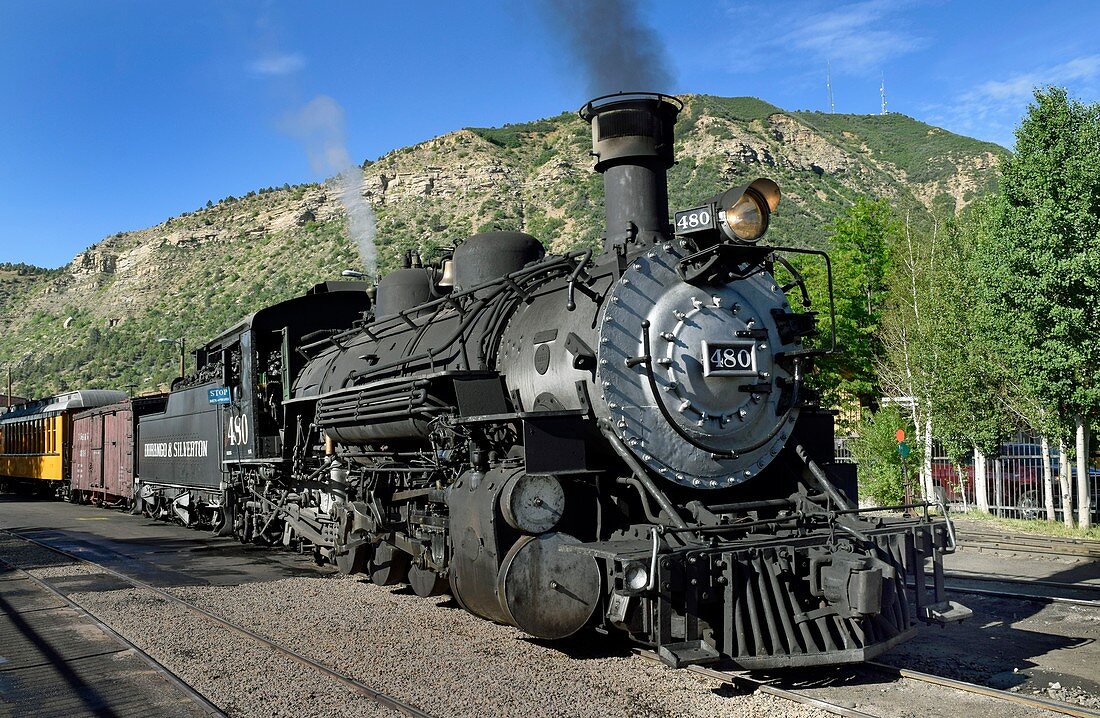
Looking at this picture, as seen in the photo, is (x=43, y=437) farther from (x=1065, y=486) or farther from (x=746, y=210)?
(x=746, y=210)

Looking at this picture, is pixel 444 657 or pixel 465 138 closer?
pixel 444 657

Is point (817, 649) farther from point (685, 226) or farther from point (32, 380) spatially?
point (32, 380)

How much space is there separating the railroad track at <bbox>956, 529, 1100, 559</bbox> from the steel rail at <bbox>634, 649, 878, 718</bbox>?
829 centimetres

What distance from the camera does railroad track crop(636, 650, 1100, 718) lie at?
202 inches

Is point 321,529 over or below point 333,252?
below

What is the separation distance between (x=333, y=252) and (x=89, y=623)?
2308 inches

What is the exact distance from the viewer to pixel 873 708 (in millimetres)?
5324

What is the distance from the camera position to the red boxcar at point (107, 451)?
68.4ft

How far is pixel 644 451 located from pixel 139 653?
172 inches

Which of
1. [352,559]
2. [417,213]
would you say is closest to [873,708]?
[352,559]

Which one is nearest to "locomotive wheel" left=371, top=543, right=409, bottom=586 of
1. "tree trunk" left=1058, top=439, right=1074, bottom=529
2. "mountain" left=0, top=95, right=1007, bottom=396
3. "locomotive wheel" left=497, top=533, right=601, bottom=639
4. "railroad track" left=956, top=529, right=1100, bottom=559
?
"locomotive wheel" left=497, top=533, right=601, bottom=639

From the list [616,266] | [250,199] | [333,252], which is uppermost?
[250,199]

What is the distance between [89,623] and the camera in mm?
8266

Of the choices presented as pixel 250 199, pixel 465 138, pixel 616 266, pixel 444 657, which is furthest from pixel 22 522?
pixel 250 199
